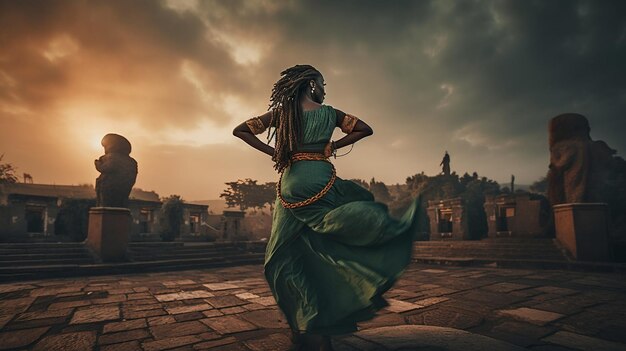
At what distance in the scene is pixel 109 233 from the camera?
920 centimetres

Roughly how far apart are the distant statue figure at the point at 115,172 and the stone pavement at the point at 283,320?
481cm

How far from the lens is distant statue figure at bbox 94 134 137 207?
32.7 feet

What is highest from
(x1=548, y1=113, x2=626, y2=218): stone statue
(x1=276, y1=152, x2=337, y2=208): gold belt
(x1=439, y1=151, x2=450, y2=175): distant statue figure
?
(x1=439, y1=151, x2=450, y2=175): distant statue figure

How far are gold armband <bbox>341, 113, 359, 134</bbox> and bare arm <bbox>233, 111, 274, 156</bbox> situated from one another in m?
0.55

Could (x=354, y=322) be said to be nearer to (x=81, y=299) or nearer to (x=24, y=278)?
(x=81, y=299)

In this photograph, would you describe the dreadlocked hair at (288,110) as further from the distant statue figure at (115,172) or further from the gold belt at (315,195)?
the distant statue figure at (115,172)

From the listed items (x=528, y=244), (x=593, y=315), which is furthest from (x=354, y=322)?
(x=528, y=244)

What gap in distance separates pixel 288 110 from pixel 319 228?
86 cm

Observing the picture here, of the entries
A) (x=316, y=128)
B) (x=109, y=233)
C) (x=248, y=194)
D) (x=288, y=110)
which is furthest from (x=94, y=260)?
(x=248, y=194)

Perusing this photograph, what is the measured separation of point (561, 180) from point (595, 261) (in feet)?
9.13

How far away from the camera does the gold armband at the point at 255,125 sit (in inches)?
87.1

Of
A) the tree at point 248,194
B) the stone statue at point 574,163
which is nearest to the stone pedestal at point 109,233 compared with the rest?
the stone statue at point 574,163

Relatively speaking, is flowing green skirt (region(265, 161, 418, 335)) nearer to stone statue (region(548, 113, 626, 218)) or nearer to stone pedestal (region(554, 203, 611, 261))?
stone pedestal (region(554, 203, 611, 261))

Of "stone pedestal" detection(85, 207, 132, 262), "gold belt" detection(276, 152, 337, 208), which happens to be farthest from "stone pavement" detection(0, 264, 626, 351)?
"stone pedestal" detection(85, 207, 132, 262)
